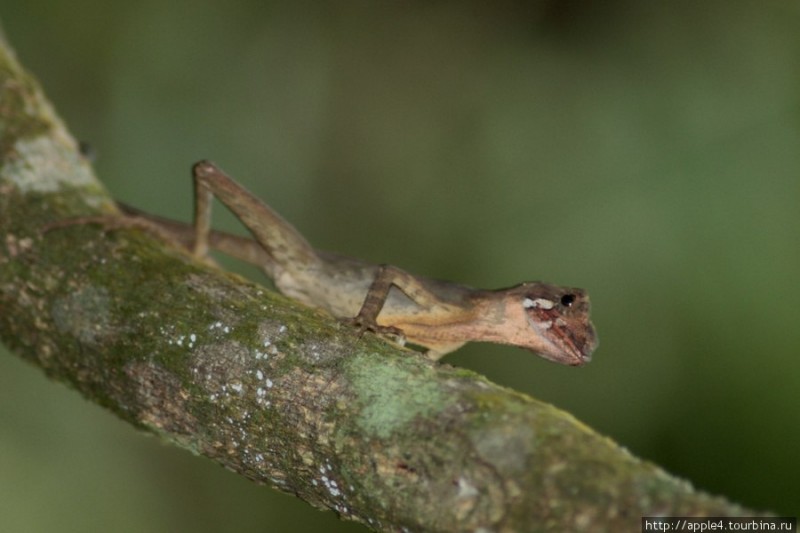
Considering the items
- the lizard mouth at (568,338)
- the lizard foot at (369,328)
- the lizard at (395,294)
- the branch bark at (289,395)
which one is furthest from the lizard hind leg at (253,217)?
the lizard mouth at (568,338)

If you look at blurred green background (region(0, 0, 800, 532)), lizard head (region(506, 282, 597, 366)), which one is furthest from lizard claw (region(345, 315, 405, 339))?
blurred green background (region(0, 0, 800, 532))

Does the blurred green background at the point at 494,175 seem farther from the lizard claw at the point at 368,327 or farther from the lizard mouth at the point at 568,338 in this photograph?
the lizard claw at the point at 368,327

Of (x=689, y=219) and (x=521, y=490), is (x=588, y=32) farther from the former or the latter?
(x=521, y=490)

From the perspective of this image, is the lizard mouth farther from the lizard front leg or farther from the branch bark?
the branch bark

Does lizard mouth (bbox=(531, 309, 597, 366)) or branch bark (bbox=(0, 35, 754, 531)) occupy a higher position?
lizard mouth (bbox=(531, 309, 597, 366))

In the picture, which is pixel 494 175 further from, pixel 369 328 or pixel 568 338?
pixel 369 328

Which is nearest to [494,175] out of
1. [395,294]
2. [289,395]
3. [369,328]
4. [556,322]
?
[395,294]
